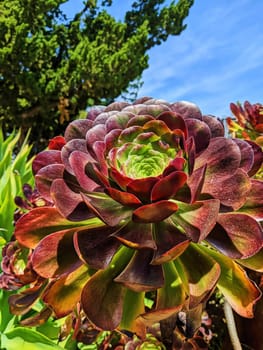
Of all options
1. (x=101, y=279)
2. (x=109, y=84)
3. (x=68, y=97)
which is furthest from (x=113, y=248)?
(x=68, y=97)

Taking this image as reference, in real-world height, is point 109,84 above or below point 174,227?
above

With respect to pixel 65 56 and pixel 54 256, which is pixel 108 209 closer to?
pixel 54 256

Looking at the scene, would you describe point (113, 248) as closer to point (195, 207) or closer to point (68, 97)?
point (195, 207)

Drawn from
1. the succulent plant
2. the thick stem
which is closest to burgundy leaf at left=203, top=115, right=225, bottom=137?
the thick stem

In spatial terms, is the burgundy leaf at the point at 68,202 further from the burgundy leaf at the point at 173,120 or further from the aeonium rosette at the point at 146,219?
the burgundy leaf at the point at 173,120

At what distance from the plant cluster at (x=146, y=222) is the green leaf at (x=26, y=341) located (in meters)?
0.65

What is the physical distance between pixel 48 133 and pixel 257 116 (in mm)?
11863

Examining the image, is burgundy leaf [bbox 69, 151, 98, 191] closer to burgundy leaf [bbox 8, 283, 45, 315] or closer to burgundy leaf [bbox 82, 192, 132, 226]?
burgundy leaf [bbox 82, 192, 132, 226]

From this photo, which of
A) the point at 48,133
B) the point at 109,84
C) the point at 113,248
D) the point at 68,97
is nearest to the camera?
the point at 113,248

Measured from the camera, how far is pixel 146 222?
0.42m

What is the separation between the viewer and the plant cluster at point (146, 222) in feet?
1.32

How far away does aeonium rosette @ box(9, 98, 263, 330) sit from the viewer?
0.40 meters

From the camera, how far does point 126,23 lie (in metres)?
11.7

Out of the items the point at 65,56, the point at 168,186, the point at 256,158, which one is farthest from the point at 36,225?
the point at 65,56
